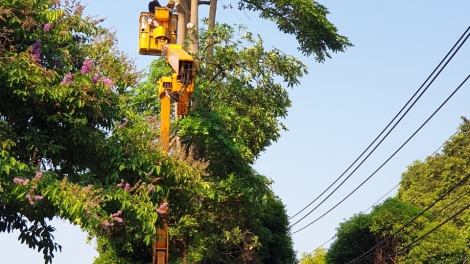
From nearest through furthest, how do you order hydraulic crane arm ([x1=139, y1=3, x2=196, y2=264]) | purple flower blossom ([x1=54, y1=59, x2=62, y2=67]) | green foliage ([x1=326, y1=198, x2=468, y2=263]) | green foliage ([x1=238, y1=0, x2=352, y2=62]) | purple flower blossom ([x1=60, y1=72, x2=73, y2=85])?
purple flower blossom ([x1=60, y1=72, x2=73, y2=85]) → purple flower blossom ([x1=54, y1=59, x2=62, y2=67]) → hydraulic crane arm ([x1=139, y1=3, x2=196, y2=264]) → green foliage ([x1=238, y1=0, x2=352, y2=62]) → green foliage ([x1=326, y1=198, x2=468, y2=263])

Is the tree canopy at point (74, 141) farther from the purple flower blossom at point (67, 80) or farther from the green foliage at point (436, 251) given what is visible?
the green foliage at point (436, 251)

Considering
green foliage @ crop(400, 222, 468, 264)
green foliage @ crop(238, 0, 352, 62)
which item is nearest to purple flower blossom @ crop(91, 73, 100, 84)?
green foliage @ crop(238, 0, 352, 62)

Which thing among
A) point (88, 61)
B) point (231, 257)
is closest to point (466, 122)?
point (231, 257)

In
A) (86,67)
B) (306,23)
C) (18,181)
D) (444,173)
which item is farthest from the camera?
(444,173)

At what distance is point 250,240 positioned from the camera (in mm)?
32938

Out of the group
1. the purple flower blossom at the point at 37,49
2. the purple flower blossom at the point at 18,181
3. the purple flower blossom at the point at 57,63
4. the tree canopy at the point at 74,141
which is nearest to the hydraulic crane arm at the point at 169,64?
the tree canopy at the point at 74,141

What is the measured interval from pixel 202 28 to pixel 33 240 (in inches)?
591

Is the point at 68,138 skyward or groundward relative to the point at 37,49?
groundward

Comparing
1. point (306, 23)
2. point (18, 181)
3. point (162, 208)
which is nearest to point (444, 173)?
point (306, 23)

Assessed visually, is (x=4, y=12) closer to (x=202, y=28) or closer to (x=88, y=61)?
(x=88, y=61)

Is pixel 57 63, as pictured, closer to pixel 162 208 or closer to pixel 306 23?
pixel 162 208

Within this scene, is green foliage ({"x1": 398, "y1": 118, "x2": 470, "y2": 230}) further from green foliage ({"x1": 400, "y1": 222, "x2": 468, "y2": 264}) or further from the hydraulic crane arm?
the hydraulic crane arm

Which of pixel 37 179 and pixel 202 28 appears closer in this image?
pixel 37 179

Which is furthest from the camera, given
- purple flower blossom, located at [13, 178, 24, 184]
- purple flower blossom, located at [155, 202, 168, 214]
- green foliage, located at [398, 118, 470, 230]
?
green foliage, located at [398, 118, 470, 230]
